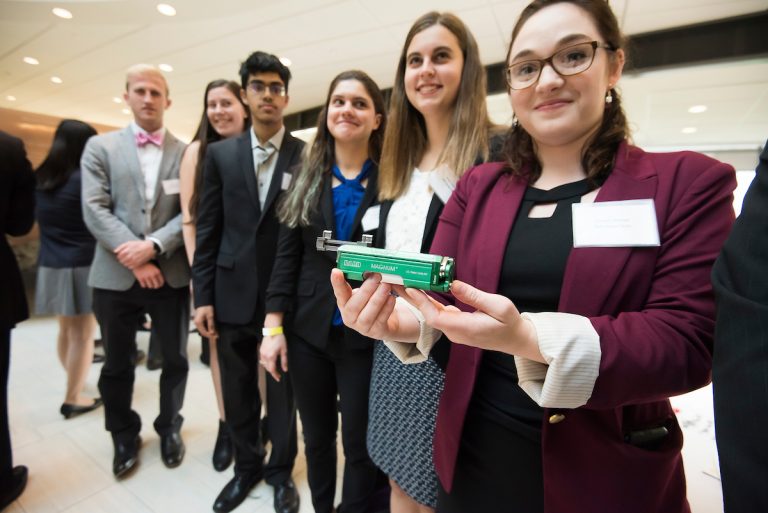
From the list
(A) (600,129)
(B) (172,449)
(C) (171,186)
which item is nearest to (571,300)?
(A) (600,129)

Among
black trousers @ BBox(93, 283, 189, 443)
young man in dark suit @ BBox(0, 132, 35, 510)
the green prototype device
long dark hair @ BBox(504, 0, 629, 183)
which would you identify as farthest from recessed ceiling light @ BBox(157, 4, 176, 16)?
the green prototype device

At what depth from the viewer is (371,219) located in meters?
1.43

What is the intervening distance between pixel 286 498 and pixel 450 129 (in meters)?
1.99

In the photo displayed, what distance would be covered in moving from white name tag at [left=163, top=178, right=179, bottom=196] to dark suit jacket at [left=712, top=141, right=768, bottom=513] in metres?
2.52

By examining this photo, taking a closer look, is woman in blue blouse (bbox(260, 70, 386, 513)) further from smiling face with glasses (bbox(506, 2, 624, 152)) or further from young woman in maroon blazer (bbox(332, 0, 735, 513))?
smiling face with glasses (bbox(506, 2, 624, 152))

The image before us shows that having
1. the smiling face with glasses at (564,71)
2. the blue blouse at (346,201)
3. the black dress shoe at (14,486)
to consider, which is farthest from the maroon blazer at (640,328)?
the black dress shoe at (14,486)

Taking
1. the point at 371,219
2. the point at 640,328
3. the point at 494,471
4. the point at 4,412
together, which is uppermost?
the point at 371,219

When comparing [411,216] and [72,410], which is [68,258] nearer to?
[72,410]

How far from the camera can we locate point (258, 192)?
184cm

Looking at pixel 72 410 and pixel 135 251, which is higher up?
pixel 135 251

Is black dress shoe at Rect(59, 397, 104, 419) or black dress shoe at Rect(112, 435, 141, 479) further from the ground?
black dress shoe at Rect(112, 435, 141, 479)

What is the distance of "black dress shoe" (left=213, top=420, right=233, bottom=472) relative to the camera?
2264 mm

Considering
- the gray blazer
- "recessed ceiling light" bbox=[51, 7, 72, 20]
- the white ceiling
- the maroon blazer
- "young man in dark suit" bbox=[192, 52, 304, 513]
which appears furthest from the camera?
"recessed ceiling light" bbox=[51, 7, 72, 20]

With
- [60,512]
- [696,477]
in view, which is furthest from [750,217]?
[60,512]
